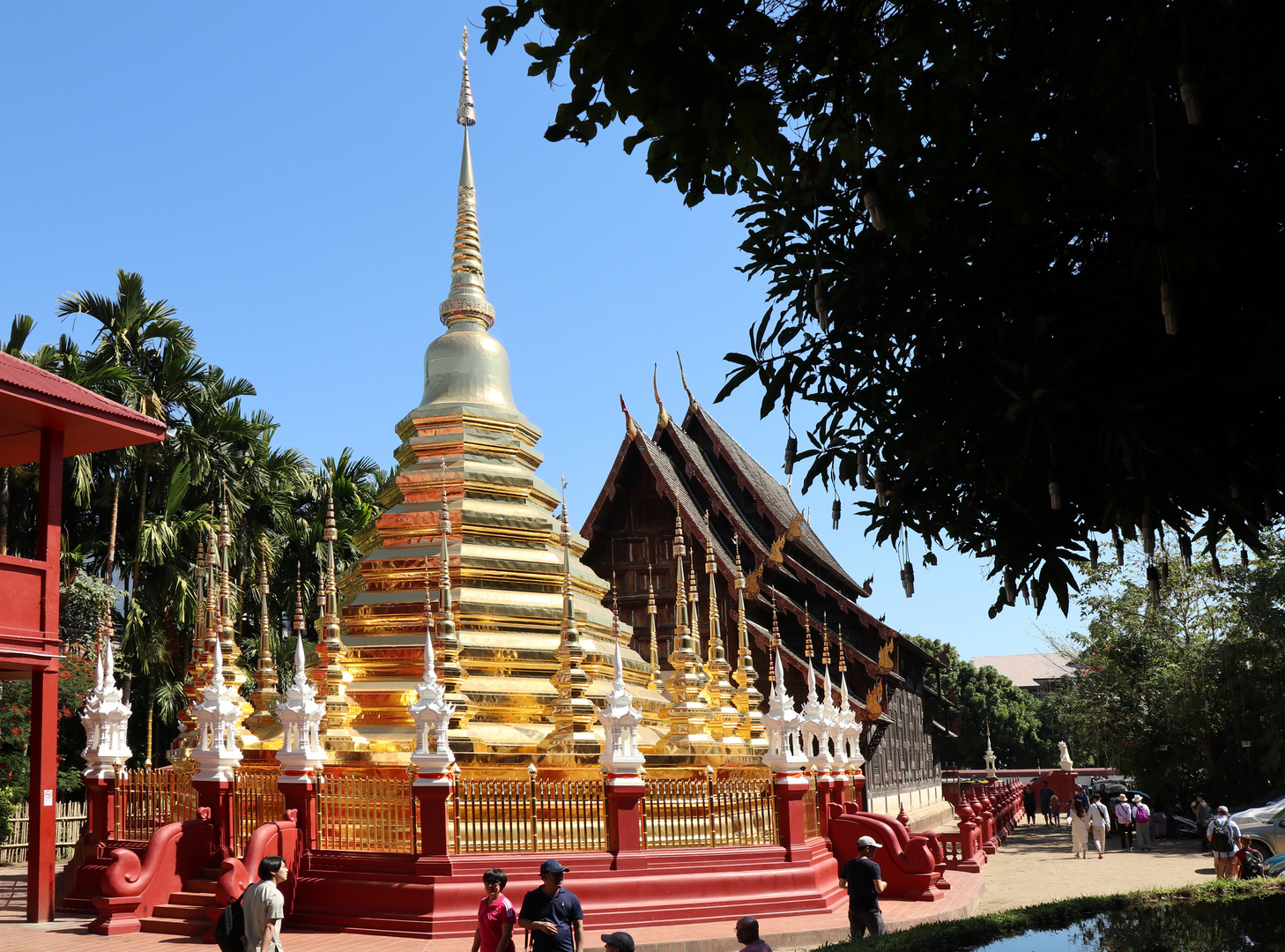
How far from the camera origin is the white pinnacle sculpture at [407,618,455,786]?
1262 centimetres

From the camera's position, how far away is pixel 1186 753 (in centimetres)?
3158

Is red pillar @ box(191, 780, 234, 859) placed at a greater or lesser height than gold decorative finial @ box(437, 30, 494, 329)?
lesser

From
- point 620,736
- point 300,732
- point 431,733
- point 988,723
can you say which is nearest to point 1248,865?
point 620,736

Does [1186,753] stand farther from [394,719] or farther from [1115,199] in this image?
[1115,199]

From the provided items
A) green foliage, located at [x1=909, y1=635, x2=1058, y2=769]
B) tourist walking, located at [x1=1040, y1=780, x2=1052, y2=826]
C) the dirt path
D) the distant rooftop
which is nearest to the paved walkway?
the dirt path

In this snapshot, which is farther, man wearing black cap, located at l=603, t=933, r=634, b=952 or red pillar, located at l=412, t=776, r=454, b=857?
red pillar, located at l=412, t=776, r=454, b=857

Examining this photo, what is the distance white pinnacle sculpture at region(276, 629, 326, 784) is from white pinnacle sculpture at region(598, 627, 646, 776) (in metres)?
3.22

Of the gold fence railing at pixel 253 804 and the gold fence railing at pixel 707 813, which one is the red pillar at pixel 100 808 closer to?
the gold fence railing at pixel 253 804

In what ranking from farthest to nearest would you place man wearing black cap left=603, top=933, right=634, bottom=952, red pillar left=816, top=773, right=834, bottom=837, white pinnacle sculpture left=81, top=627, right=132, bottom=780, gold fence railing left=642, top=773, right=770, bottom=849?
red pillar left=816, top=773, right=834, bottom=837
white pinnacle sculpture left=81, top=627, right=132, bottom=780
gold fence railing left=642, top=773, right=770, bottom=849
man wearing black cap left=603, top=933, right=634, bottom=952

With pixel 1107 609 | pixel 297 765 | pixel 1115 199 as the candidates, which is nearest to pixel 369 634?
pixel 297 765

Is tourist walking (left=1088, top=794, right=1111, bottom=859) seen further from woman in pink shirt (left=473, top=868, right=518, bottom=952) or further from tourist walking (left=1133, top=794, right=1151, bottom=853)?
woman in pink shirt (left=473, top=868, right=518, bottom=952)

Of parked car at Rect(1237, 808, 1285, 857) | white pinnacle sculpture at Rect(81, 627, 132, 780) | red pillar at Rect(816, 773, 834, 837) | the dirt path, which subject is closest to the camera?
white pinnacle sculpture at Rect(81, 627, 132, 780)

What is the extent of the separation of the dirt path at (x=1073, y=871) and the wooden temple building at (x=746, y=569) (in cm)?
367

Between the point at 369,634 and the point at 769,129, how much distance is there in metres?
12.7
